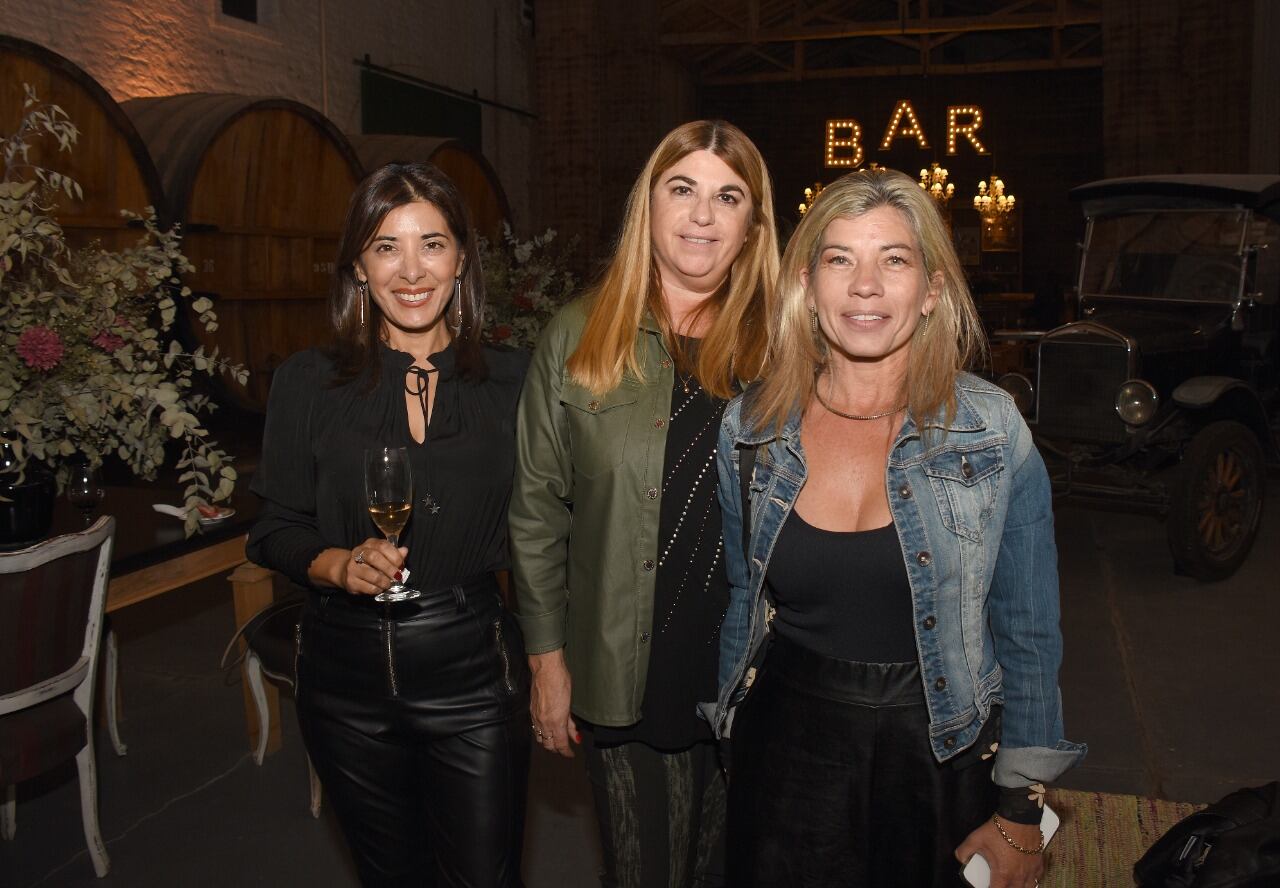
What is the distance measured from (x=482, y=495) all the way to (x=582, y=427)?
23 centimetres

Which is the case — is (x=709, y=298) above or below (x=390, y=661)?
above

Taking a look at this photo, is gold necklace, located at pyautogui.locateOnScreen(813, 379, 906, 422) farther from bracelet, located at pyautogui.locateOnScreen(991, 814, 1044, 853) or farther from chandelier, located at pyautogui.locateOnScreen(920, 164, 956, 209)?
chandelier, located at pyautogui.locateOnScreen(920, 164, 956, 209)

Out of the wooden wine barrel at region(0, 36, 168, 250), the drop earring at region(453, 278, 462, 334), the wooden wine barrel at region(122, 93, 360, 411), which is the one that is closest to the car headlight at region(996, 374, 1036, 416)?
the wooden wine barrel at region(122, 93, 360, 411)

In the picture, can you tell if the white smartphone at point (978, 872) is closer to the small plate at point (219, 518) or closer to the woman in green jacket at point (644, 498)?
the woman in green jacket at point (644, 498)

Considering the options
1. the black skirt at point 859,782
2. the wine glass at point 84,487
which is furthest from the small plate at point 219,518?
the black skirt at point 859,782

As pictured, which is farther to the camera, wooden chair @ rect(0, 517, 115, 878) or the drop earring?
wooden chair @ rect(0, 517, 115, 878)

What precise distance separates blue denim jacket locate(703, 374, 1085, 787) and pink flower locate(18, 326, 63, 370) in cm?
214

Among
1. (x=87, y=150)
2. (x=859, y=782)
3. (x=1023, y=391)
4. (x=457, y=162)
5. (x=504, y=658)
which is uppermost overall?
(x=457, y=162)

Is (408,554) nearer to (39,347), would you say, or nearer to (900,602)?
(900,602)

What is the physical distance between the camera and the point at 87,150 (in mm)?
5125

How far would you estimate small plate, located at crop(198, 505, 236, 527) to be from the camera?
12.2 feet

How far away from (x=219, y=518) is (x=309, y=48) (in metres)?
7.29

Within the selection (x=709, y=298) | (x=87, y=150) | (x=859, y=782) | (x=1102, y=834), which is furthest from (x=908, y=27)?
(x=859, y=782)

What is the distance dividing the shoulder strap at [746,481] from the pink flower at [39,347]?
2.04 m
